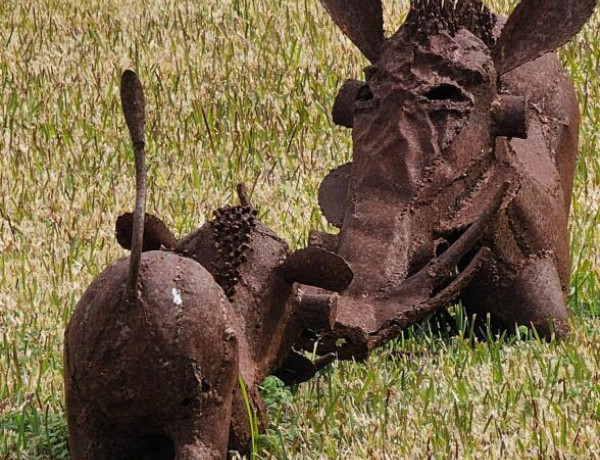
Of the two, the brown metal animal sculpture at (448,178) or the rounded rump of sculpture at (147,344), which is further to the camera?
the brown metal animal sculpture at (448,178)

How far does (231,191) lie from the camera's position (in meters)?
9.09

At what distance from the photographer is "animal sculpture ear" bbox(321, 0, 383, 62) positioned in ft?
22.3

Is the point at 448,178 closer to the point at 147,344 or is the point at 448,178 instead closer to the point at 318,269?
the point at 318,269

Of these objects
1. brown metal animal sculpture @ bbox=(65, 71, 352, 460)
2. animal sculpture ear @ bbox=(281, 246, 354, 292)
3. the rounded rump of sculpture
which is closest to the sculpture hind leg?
animal sculpture ear @ bbox=(281, 246, 354, 292)

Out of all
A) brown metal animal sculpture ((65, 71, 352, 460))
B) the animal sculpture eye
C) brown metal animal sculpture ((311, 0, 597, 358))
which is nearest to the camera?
brown metal animal sculpture ((65, 71, 352, 460))

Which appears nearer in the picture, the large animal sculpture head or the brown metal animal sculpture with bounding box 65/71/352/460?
the brown metal animal sculpture with bounding box 65/71/352/460

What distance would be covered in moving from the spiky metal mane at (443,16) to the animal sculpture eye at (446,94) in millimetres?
229

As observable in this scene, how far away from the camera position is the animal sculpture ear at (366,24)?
679 cm

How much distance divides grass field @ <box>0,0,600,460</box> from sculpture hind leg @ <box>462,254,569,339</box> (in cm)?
10

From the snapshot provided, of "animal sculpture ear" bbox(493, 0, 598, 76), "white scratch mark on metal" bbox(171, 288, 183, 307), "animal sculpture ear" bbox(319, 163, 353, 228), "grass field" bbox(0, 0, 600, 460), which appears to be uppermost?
"animal sculpture ear" bbox(493, 0, 598, 76)

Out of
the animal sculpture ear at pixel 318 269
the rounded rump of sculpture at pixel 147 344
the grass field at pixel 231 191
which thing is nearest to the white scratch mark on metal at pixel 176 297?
the rounded rump of sculpture at pixel 147 344

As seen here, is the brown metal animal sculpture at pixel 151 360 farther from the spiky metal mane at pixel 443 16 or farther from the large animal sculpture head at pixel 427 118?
the spiky metal mane at pixel 443 16

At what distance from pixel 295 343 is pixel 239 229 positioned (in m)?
0.56

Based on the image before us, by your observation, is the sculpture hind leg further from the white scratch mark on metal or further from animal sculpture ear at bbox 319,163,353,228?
the white scratch mark on metal
